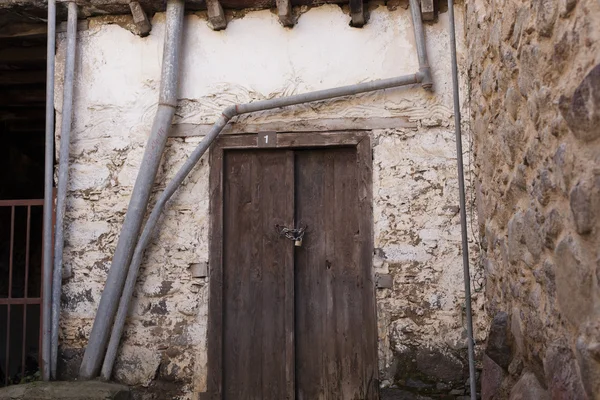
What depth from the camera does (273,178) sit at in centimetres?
481

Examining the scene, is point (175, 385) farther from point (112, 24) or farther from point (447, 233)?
point (112, 24)

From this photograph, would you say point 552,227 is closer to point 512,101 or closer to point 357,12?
point 512,101

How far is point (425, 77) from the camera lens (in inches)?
178

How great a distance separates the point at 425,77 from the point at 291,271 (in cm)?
170

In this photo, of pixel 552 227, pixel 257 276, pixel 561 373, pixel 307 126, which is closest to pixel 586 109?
pixel 552 227

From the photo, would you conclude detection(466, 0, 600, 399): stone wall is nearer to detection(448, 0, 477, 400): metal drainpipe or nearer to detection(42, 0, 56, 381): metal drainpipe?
detection(448, 0, 477, 400): metal drainpipe

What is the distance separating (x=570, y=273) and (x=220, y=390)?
303 centimetres

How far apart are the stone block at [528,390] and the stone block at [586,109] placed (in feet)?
3.61

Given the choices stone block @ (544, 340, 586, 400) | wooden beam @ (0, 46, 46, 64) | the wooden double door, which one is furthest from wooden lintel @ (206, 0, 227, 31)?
stone block @ (544, 340, 586, 400)

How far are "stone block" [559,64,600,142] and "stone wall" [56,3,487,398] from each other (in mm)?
2313

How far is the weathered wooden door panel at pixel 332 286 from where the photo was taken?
4562mm

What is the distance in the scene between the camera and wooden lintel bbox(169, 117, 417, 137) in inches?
182

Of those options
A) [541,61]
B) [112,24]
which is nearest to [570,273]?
[541,61]

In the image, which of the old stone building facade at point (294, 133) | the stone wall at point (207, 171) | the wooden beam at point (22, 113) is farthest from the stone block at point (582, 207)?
the wooden beam at point (22, 113)
